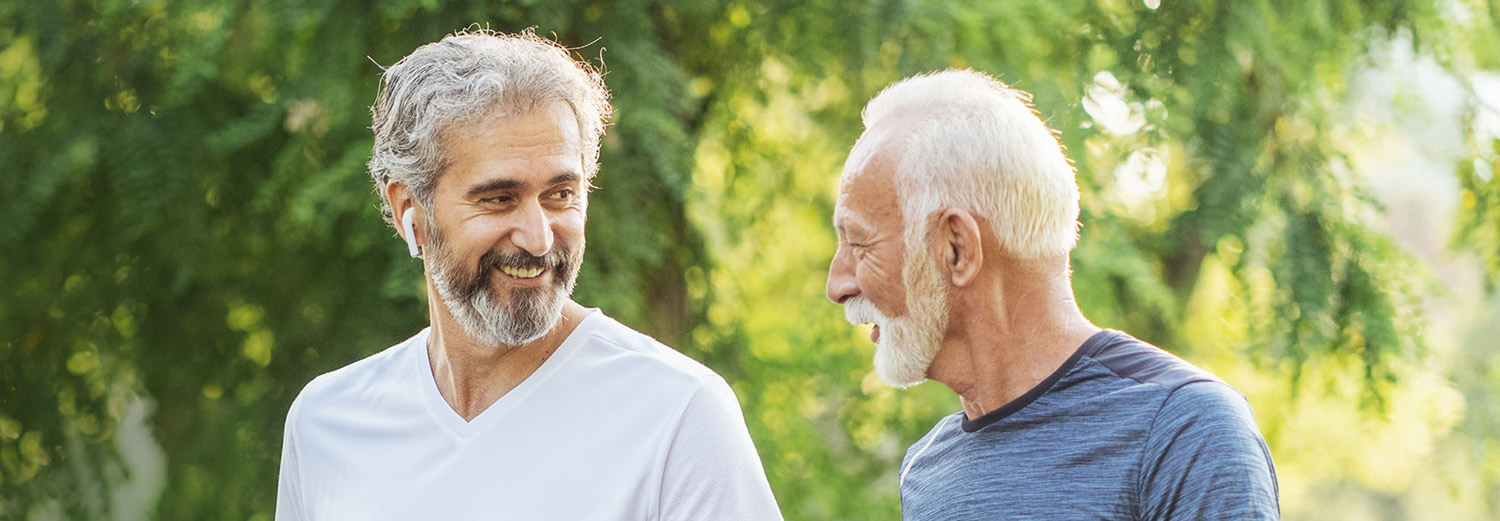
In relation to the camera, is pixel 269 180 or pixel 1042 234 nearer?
pixel 1042 234

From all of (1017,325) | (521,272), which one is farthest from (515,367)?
(1017,325)

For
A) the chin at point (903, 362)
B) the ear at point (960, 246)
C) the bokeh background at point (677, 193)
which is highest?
the ear at point (960, 246)

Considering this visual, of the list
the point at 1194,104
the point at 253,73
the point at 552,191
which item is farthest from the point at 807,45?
the point at 552,191

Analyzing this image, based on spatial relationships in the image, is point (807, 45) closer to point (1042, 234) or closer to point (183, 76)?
point (183, 76)

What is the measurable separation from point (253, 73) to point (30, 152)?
0.78 metres

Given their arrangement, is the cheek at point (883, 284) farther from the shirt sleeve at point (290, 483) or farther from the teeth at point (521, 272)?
the shirt sleeve at point (290, 483)

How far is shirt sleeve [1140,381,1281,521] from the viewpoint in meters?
1.43

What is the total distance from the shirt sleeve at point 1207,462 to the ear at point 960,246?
31cm

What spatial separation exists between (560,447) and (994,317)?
65 centimetres

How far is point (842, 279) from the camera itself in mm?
1870

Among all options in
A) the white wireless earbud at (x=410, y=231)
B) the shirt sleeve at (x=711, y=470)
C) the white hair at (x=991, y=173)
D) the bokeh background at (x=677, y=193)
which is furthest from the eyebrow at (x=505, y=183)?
the bokeh background at (x=677, y=193)

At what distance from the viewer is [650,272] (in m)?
4.14

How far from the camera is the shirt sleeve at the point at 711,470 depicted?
1.81 metres

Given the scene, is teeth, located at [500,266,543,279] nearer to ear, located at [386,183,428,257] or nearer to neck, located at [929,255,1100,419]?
ear, located at [386,183,428,257]
